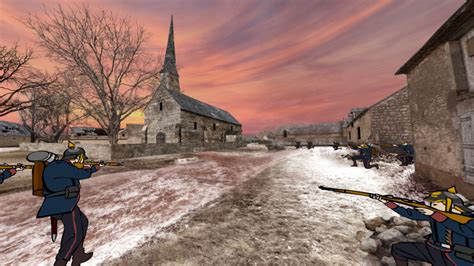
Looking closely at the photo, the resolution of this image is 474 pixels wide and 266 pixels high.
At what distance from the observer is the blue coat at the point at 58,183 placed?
1905 millimetres

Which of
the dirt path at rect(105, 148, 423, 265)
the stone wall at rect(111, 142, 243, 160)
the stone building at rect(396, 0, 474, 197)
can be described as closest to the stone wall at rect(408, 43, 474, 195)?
the stone building at rect(396, 0, 474, 197)

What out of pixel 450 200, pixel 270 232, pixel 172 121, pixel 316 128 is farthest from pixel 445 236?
pixel 316 128

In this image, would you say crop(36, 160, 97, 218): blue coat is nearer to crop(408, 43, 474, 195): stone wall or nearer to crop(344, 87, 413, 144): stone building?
crop(408, 43, 474, 195): stone wall

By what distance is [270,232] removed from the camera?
296 centimetres

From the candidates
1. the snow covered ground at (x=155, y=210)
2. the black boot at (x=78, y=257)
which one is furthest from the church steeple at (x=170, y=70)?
the black boot at (x=78, y=257)

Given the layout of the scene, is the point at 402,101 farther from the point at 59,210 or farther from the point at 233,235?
the point at 59,210

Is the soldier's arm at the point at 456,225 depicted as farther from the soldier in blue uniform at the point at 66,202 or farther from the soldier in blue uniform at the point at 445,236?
the soldier in blue uniform at the point at 66,202

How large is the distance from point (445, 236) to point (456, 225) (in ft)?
0.54

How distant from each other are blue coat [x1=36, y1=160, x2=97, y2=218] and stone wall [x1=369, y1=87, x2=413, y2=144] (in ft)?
58.3

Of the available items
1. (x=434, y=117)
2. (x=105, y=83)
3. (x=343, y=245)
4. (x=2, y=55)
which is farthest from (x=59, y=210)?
(x=105, y=83)

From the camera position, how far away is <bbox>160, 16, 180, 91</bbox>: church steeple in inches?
1167

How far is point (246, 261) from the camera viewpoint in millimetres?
2279

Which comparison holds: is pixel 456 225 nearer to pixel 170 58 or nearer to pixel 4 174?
pixel 4 174

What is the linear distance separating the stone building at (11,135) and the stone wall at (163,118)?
27038 millimetres
